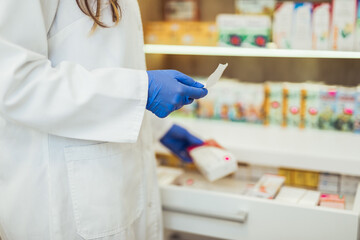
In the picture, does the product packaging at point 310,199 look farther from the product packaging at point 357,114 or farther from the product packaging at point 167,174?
the product packaging at point 167,174

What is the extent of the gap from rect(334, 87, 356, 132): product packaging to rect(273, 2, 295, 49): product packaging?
0.34m

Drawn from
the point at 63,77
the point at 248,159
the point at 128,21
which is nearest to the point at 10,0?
the point at 63,77

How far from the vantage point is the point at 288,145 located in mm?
1927

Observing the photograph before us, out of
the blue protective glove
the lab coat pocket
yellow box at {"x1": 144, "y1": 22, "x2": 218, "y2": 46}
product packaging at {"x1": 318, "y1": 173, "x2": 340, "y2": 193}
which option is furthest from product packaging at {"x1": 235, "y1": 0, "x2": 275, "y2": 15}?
the lab coat pocket

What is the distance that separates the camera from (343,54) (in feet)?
6.25

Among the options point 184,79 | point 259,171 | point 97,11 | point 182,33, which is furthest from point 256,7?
point 97,11

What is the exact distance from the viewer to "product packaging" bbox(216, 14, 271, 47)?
2061 millimetres

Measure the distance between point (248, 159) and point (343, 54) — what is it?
2.03ft

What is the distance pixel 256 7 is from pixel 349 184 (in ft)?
3.13

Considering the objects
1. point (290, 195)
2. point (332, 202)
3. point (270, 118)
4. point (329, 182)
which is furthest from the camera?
point (270, 118)

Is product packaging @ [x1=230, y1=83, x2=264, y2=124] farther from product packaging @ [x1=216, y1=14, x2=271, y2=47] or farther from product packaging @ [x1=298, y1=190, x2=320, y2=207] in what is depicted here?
product packaging @ [x1=298, y1=190, x2=320, y2=207]

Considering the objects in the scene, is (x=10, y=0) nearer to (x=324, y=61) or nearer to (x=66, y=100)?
(x=66, y=100)

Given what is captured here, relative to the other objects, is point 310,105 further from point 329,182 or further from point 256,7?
point 256,7

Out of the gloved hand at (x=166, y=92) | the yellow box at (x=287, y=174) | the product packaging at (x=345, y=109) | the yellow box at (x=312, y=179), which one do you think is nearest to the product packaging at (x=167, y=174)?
the yellow box at (x=287, y=174)
